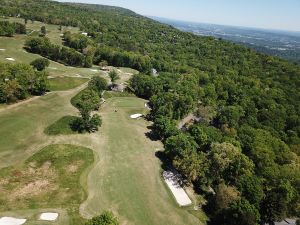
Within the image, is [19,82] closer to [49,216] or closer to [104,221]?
[49,216]

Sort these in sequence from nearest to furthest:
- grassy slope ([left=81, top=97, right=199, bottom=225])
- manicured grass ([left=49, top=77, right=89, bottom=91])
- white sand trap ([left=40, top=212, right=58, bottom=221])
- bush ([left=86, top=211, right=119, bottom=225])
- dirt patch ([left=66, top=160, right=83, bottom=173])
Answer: bush ([left=86, top=211, right=119, bottom=225]) → white sand trap ([left=40, top=212, right=58, bottom=221]) → grassy slope ([left=81, top=97, right=199, bottom=225]) → dirt patch ([left=66, top=160, right=83, bottom=173]) → manicured grass ([left=49, top=77, right=89, bottom=91])

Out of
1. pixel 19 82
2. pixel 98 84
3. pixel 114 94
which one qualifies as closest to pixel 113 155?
pixel 19 82

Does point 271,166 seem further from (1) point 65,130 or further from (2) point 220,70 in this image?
(2) point 220,70

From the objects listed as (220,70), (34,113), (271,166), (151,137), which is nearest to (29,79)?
(34,113)

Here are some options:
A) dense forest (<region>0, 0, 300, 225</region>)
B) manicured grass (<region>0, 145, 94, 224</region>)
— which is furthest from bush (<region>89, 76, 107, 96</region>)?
manicured grass (<region>0, 145, 94, 224</region>)

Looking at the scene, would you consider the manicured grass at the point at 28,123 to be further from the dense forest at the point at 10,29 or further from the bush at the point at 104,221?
the dense forest at the point at 10,29

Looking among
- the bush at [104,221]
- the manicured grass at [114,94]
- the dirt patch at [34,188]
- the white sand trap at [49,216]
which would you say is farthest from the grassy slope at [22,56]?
the bush at [104,221]

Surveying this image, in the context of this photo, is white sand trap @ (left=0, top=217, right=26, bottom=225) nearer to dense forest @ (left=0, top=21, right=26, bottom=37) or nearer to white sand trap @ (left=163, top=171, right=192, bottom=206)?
white sand trap @ (left=163, top=171, right=192, bottom=206)
